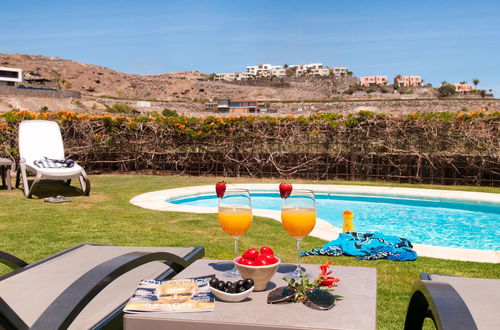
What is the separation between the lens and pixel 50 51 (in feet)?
238

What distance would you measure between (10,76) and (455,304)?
Result: 6912 centimetres

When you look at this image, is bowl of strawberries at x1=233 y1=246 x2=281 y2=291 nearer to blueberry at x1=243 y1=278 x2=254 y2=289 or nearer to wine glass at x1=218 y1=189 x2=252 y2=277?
blueberry at x1=243 y1=278 x2=254 y2=289

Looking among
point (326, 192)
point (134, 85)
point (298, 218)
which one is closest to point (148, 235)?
point (298, 218)

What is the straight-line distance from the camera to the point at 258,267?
1519 mm

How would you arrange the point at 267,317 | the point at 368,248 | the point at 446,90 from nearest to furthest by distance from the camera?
the point at 267,317 → the point at 368,248 → the point at 446,90

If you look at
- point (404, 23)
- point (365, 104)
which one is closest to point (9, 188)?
point (404, 23)

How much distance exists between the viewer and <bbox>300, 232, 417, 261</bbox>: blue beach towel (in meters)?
4.46

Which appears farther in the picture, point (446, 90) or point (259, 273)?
point (446, 90)

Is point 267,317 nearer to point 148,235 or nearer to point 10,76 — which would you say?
point 148,235

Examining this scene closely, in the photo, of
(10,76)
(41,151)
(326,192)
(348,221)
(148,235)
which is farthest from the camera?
(10,76)

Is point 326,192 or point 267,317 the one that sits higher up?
point 267,317

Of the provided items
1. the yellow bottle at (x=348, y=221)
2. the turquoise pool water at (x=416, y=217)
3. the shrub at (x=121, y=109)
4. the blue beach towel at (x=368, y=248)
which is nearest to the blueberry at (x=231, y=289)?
the blue beach towel at (x=368, y=248)

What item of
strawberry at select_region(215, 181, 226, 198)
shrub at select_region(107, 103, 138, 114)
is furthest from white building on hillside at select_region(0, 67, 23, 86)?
strawberry at select_region(215, 181, 226, 198)

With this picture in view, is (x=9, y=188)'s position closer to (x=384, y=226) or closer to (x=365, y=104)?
(x=384, y=226)
